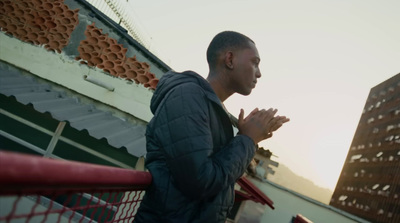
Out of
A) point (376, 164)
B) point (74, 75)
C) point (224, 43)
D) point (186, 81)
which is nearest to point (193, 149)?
point (186, 81)

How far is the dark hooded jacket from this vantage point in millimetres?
1187

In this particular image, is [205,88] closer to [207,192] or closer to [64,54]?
[207,192]

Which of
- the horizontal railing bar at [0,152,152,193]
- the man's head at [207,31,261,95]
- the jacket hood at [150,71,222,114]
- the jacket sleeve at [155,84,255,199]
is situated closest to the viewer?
the horizontal railing bar at [0,152,152,193]

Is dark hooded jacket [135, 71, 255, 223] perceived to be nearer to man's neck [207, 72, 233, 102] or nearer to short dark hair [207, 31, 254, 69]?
man's neck [207, 72, 233, 102]

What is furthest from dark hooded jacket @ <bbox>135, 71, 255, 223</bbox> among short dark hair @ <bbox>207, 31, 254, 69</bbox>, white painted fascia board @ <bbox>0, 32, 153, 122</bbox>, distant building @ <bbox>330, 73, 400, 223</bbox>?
distant building @ <bbox>330, 73, 400, 223</bbox>

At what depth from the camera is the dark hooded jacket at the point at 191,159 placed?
1.19m

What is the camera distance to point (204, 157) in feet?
3.90

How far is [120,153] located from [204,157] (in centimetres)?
548

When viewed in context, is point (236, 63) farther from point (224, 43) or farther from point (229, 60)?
point (224, 43)

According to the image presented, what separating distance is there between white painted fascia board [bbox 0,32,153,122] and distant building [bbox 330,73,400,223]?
118 ft

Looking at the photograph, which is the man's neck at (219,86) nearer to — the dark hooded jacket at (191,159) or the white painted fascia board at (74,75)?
the dark hooded jacket at (191,159)

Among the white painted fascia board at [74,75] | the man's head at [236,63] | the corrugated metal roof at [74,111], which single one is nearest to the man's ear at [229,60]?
the man's head at [236,63]

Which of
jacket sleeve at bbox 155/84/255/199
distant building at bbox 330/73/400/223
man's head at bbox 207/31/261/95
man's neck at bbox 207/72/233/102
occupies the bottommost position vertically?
jacket sleeve at bbox 155/84/255/199

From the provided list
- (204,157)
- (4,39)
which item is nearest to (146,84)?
(4,39)
